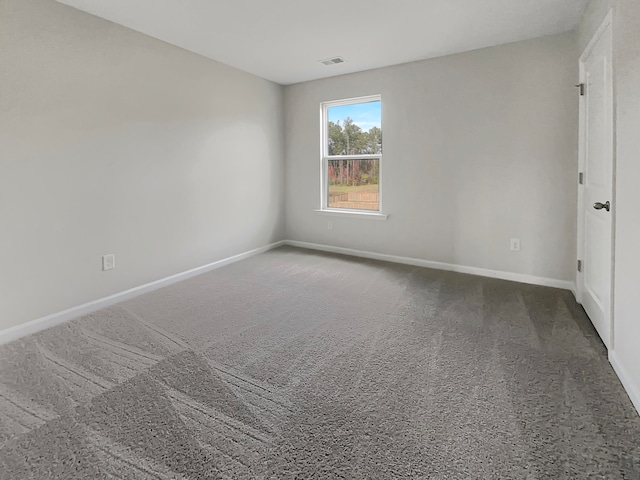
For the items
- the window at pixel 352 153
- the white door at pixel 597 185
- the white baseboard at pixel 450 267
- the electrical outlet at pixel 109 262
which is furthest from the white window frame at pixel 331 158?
the electrical outlet at pixel 109 262

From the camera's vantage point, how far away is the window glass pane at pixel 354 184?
4852mm

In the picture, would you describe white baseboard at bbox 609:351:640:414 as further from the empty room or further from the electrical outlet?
the electrical outlet

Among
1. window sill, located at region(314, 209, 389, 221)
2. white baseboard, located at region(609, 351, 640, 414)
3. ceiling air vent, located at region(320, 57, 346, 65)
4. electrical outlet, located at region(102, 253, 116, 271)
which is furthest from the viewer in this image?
window sill, located at region(314, 209, 389, 221)

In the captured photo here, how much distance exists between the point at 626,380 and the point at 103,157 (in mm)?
3868

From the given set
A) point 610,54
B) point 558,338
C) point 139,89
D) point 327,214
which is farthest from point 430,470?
point 327,214

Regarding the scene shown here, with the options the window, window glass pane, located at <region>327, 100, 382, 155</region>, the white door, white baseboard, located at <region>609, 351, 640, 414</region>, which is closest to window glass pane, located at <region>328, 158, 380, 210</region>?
the window

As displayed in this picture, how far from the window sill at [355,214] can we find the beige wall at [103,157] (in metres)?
1.23

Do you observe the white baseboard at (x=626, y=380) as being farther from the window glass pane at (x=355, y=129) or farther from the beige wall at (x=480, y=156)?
the window glass pane at (x=355, y=129)

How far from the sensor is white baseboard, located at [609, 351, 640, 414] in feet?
5.71

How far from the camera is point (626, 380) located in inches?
74.3

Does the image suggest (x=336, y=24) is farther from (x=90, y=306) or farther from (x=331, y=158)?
(x=90, y=306)

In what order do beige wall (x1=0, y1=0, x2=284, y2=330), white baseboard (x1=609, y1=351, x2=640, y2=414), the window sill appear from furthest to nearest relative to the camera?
the window sill → beige wall (x1=0, y1=0, x2=284, y2=330) → white baseboard (x1=609, y1=351, x2=640, y2=414)

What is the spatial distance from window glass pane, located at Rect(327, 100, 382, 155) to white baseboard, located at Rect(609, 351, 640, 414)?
10.8 ft

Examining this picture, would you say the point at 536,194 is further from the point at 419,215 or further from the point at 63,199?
the point at 63,199
